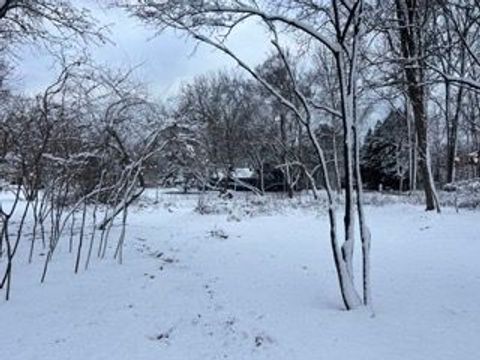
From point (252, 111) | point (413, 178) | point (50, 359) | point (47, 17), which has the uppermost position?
point (252, 111)

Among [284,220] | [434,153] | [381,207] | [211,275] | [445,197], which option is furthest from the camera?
[434,153]

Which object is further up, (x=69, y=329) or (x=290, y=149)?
(x=290, y=149)

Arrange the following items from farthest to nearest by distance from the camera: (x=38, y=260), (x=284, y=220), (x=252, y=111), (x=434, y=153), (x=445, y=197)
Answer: (x=434, y=153), (x=252, y=111), (x=445, y=197), (x=284, y=220), (x=38, y=260)

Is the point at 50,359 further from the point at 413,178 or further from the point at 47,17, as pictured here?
the point at 413,178

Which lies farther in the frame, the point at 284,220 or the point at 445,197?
the point at 445,197

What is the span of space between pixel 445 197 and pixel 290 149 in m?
13.1

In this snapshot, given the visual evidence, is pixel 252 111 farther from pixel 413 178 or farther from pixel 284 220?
pixel 284 220

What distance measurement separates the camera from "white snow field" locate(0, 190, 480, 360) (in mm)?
4309

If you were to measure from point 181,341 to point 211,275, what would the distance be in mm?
2684

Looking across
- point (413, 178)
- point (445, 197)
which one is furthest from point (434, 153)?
point (445, 197)

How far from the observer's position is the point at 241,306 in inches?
219

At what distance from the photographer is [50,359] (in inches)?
162

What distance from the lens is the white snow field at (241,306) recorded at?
431cm

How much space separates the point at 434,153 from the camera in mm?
41094
